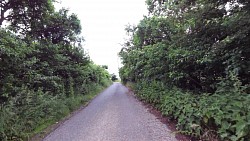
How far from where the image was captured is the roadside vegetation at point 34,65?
7469 millimetres

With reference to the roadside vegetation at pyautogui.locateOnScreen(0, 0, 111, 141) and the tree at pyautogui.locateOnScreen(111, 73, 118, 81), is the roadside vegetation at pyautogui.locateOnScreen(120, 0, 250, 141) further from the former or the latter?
the tree at pyautogui.locateOnScreen(111, 73, 118, 81)

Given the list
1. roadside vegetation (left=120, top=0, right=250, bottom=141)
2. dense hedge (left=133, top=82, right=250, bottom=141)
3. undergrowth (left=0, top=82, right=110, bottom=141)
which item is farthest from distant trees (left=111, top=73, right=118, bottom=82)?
dense hedge (left=133, top=82, right=250, bottom=141)

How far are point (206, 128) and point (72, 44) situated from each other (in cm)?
1386

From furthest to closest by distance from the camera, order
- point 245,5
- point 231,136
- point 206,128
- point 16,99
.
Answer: point 16,99 < point 245,5 < point 206,128 < point 231,136

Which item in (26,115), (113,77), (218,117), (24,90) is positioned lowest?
(26,115)

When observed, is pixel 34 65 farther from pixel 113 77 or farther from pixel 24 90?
pixel 113 77

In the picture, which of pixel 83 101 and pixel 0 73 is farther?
pixel 83 101

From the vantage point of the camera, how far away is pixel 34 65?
36.9ft

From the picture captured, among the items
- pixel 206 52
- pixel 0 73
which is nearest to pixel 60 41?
pixel 0 73

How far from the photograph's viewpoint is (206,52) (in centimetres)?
741

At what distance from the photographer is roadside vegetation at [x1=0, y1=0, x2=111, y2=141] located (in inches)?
294

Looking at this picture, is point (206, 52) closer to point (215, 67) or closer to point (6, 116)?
point (215, 67)

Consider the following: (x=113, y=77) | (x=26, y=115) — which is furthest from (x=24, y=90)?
(x=113, y=77)

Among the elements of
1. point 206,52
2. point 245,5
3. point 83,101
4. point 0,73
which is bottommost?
point 83,101
